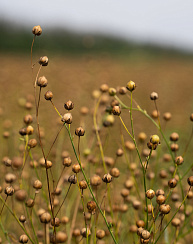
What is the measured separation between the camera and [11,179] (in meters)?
0.95

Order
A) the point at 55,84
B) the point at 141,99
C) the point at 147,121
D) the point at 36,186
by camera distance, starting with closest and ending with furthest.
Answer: the point at 36,186 < the point at 147,121 < the point at 141,99 < the point at 55,84

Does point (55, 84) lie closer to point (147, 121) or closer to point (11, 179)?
point (147, 121)

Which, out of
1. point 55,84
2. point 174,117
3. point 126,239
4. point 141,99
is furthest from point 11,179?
point 55,84

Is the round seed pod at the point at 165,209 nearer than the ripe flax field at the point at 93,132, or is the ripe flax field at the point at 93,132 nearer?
the round seed pod at the point at 165,209

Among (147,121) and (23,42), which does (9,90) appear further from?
(23,42)

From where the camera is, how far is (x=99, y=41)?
1834cm

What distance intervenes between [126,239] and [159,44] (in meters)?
21.0

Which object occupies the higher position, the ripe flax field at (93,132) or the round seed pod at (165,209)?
the round seed pod at (165,209)

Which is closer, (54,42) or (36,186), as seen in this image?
(36,186)

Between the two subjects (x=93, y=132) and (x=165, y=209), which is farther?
(x=93, y=132)

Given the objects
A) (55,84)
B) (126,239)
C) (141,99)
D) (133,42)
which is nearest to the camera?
(126,239)

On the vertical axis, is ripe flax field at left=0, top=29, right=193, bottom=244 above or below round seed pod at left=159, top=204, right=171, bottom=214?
below

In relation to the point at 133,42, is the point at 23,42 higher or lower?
lower

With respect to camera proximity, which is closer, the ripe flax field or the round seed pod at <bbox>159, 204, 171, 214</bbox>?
the round seed pod at <bbox>159, 204, 171, 214</bbox>
